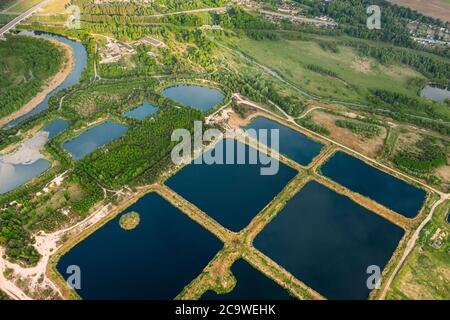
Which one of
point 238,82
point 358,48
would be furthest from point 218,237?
point 358,48

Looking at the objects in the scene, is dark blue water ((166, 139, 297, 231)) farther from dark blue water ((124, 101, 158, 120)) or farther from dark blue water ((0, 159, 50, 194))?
dark blue water ((0, 159, 50, 194))

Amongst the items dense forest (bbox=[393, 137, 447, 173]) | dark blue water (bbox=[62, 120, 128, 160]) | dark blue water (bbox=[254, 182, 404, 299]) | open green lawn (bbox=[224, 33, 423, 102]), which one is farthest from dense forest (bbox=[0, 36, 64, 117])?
dense forest (bbox=[393, 137, 447, 173])

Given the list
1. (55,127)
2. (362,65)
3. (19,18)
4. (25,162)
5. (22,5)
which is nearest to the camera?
(25,162)

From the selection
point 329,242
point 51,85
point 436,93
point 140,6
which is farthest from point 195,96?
point 436,93

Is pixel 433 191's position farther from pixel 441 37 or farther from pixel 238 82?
pixel 441 37

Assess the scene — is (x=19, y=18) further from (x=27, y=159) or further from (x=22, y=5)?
(x=27, y=159)

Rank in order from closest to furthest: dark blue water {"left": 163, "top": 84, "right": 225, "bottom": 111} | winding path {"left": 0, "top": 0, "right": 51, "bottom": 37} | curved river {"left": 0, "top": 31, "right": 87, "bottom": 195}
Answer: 1. curved river {"left": 0, "top": 31, "right": 87, "bottom": 195}
2. dark blue water {"left": 163, "top": 84, "right": 225, "bottom": 111}
3. winding path {"left": 0, "top": 0, "right": 51, "bottom": 37}

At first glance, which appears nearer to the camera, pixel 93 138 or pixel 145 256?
pixel 145 256
